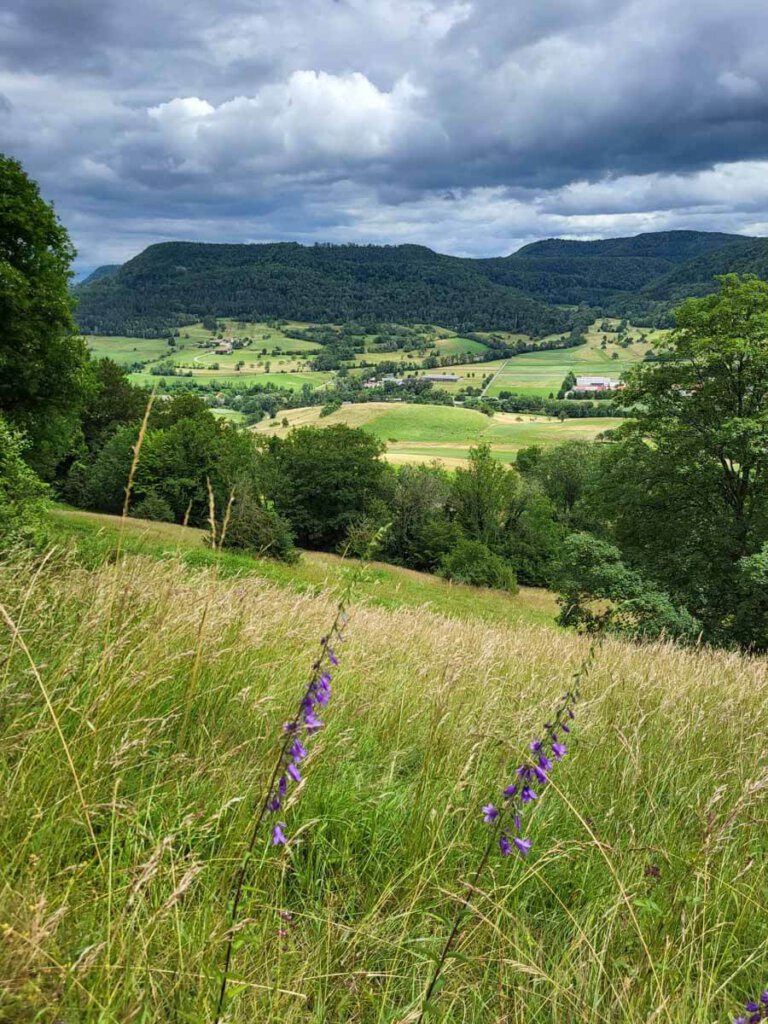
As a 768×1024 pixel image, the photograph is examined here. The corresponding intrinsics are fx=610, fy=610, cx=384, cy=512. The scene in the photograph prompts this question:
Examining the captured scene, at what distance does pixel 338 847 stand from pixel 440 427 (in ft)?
376

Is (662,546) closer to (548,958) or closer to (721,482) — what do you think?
(721,482)

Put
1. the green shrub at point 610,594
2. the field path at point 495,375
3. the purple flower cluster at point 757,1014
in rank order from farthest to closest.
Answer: the field path at point 495,375, the green shrub at point 610,594, the purple flower cluster at point 757,1014

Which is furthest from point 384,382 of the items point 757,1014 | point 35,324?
point 757,1014

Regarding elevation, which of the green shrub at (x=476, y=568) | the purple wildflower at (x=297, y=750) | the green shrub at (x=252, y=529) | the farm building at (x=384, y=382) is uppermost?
the farm building at (x=384, y=382)

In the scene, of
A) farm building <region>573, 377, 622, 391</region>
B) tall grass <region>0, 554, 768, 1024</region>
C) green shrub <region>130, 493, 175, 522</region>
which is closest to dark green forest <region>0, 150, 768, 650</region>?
green shrub <region>130, 493, 175, 522</region>

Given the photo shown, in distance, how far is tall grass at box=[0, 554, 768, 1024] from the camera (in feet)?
5.43

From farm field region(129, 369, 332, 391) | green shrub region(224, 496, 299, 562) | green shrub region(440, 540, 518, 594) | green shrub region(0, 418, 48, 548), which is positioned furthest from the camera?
farm field region(129, 369, 332, 391)

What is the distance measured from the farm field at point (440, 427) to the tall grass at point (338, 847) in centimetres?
8903

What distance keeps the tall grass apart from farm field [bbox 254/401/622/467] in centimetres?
8903

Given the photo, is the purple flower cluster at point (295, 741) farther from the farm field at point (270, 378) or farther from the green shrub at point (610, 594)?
the farm field at point (270, 378)

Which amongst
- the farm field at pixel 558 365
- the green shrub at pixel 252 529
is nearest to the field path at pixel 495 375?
the farm field at pixel 558 365

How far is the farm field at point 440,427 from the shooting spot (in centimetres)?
9962

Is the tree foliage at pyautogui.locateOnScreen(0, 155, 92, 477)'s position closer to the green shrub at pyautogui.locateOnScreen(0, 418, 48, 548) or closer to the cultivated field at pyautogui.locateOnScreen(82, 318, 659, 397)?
the green shrub at pyautogui.locateOnScreen(0, 418, 48, 548)

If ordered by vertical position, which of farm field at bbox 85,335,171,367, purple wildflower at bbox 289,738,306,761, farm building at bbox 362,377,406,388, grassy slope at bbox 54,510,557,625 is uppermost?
farm field at bbox 85,335,171,367
